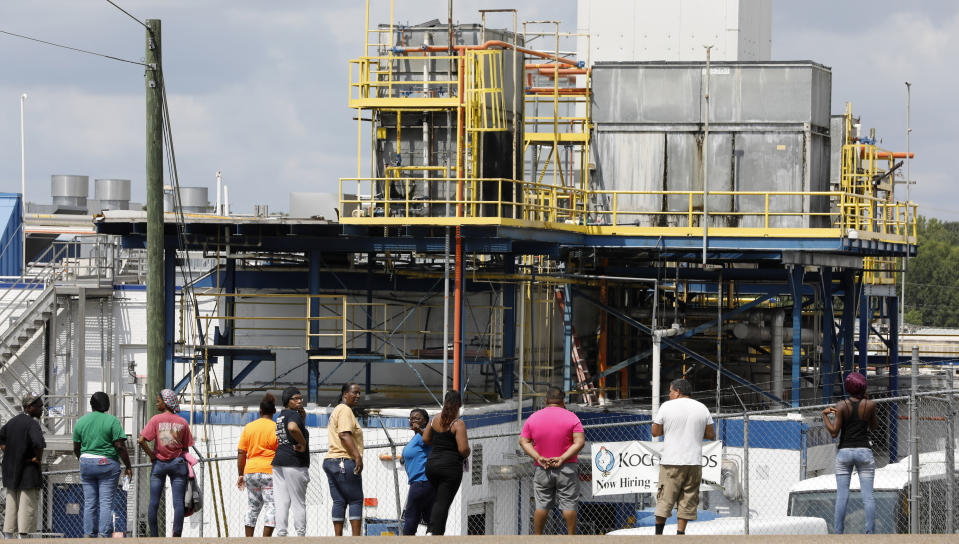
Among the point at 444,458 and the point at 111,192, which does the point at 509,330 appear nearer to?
the point at 444,458

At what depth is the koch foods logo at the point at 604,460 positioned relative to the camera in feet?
58.6

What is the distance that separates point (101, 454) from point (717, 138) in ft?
73.0

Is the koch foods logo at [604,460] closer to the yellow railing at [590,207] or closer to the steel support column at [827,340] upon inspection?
the yellow railing at [590,207]

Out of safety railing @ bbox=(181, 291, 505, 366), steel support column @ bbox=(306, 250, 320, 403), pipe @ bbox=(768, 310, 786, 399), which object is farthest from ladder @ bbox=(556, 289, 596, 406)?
steel support column @ bbox=(306, 250, 320, 403)

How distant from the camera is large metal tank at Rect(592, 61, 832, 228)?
3491 centimetres

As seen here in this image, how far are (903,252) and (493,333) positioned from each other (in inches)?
487

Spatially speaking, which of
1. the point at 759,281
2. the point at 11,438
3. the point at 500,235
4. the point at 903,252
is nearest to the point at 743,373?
the point at 759,281

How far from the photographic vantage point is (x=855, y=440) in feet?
52.2

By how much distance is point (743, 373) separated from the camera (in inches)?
1533

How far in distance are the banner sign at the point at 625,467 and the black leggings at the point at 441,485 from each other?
3.12 m

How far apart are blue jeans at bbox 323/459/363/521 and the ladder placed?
59.0ft

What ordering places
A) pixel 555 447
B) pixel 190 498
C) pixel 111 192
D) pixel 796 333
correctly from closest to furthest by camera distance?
pixel 555 447
pixel 190 498
pixel 796 333
pixel 111 192

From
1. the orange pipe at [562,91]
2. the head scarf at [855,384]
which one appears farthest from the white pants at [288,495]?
the orange pipe at [562,91]

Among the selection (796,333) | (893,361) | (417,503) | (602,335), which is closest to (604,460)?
(417,503)
